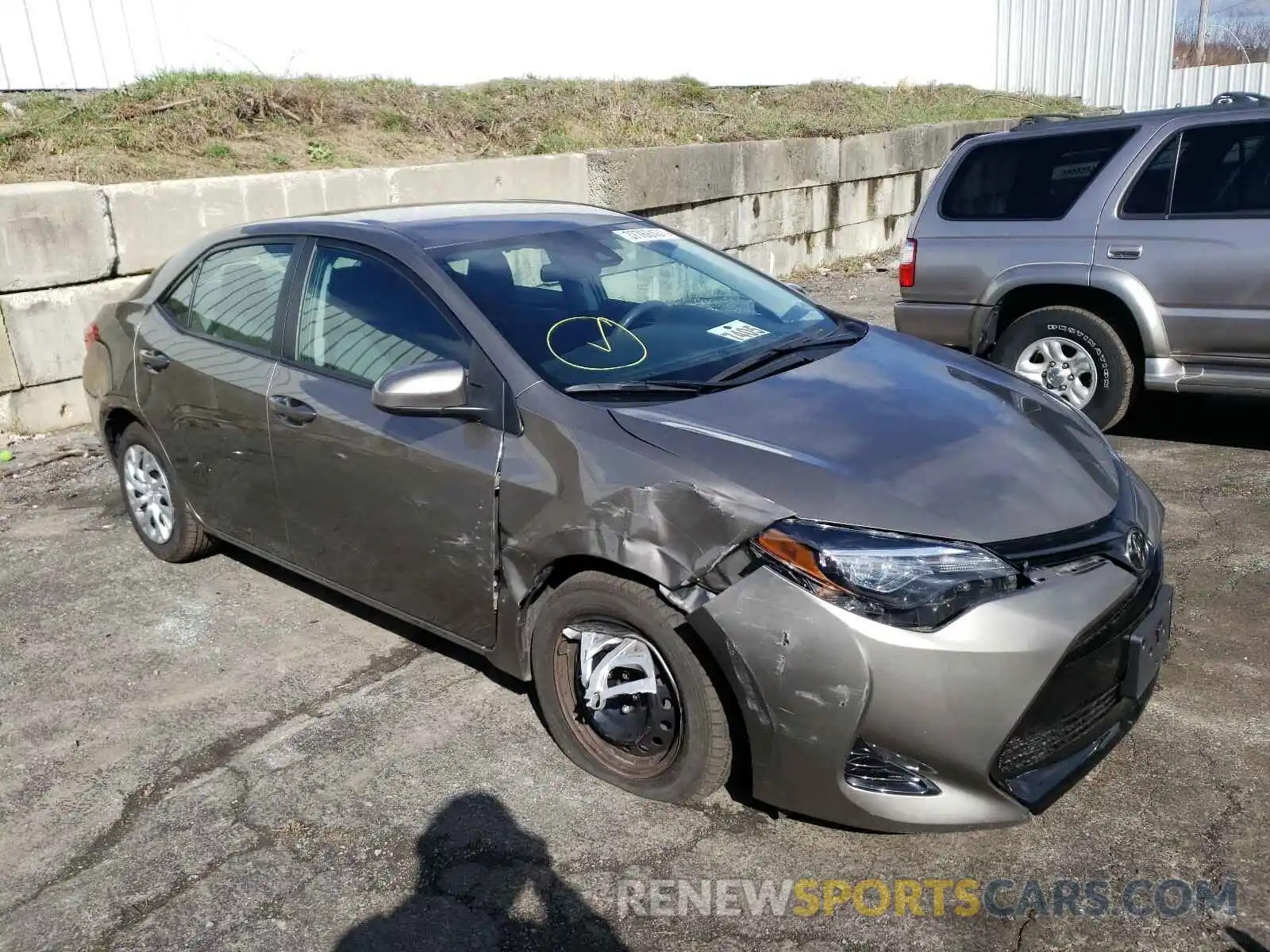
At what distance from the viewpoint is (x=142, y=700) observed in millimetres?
3996

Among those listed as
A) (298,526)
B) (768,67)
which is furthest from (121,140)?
(768,67)

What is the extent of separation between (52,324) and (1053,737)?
656cm

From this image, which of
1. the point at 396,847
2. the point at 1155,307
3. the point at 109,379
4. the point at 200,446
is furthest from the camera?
the point at 1155,307

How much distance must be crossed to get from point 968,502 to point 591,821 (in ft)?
4.56

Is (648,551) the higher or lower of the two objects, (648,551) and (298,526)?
the higher

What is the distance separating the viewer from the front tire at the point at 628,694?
294 centimetres

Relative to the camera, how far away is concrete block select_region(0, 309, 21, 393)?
678 cm

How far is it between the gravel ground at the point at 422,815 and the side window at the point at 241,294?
1.20m

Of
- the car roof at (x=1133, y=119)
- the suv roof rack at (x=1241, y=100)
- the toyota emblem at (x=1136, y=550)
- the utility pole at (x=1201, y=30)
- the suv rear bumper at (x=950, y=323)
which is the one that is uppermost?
the utility pole at (x=1201, y=30)

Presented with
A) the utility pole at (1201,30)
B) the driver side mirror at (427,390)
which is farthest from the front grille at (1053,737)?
the utility pole at (1201,30)

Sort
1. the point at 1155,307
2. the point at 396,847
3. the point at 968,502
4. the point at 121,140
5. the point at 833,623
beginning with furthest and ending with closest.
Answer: the point at 121,140
the point at 1155,307
the point at 396,847
the point at 968,502
the point at 833,623

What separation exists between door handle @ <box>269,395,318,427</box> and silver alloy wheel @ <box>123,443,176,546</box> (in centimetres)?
122

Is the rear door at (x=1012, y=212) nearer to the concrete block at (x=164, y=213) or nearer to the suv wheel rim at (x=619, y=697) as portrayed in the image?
the suv wheel rim at (x=619, y=697)

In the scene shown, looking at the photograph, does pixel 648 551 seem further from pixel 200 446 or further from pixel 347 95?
pixel 347 95
